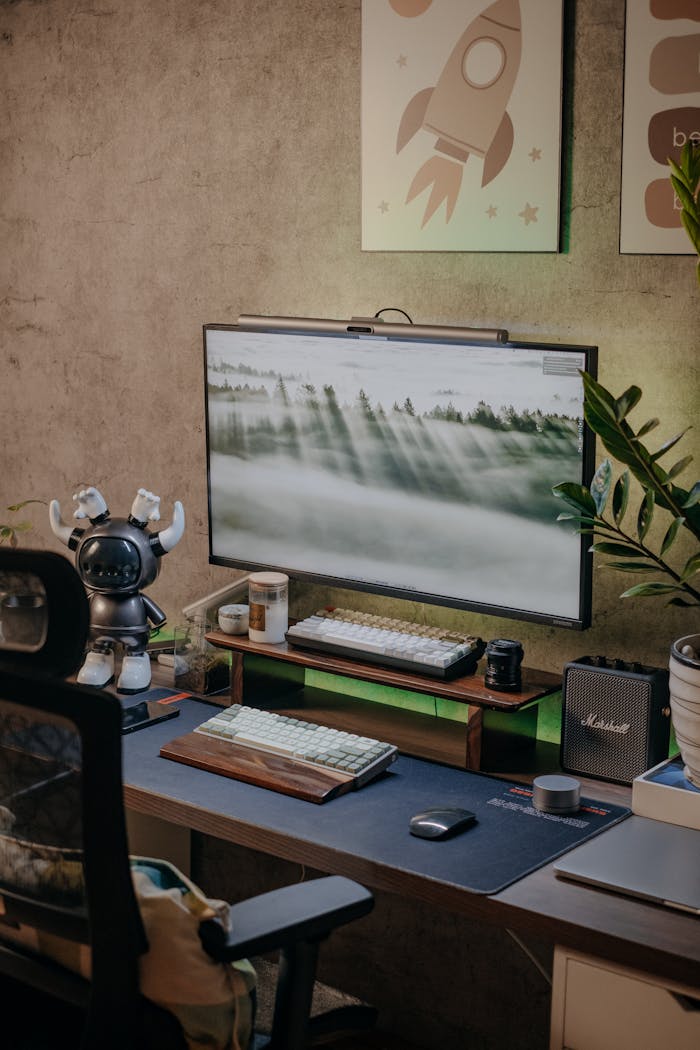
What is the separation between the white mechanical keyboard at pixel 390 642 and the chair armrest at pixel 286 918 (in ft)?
→ 2.21

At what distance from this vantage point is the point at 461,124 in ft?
8.44

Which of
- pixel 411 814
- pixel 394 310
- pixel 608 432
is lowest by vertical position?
pixel 411 814

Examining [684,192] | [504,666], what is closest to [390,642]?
[504,666]

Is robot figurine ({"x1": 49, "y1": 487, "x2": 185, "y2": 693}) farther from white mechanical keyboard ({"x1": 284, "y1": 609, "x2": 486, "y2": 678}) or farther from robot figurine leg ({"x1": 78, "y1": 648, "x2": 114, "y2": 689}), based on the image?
white mechanical keyboard ({"x1": 284, "y1": 609, "x2": 486, "y2": 678})

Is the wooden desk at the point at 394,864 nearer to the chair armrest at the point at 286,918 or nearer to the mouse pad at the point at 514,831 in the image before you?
the mouse pad at the point at 514,831

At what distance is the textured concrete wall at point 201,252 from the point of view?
2.45 meters

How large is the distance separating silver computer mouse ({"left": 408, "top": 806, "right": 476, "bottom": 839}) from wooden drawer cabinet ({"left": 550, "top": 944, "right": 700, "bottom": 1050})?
11.6 inches

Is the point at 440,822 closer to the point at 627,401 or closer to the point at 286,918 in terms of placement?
the point at 286,918

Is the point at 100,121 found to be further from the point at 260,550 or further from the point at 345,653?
the point at 345,653

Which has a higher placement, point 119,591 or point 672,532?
point 672,532

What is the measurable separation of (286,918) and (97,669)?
116cm

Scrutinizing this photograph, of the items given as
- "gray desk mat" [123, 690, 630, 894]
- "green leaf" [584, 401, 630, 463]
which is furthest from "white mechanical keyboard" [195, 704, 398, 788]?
"green leaf" [584, 401, 630, 463]

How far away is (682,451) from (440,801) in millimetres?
773

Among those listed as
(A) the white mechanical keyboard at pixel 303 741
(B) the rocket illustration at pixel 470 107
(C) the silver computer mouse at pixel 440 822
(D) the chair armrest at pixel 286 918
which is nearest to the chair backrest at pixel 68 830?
(D) the chair armrest at pixel 286 918
